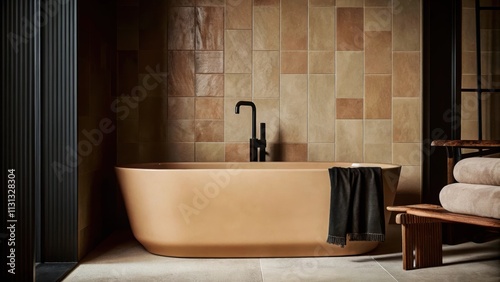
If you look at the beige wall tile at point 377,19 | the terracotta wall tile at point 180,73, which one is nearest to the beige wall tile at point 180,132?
the terracotta wall tile at point 180,73

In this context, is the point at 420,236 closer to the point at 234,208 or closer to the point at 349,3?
the point at 234,208

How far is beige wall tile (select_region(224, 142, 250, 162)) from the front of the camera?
3379 mm

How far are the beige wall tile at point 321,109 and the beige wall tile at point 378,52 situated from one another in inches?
11.8

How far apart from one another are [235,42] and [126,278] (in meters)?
1.88

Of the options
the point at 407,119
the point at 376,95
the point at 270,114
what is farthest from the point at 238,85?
the point at 407,119

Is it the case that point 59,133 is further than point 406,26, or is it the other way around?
point 406,26

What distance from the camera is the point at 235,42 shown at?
11.1 feet

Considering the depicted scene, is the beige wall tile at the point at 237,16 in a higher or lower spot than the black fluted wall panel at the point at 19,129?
higher

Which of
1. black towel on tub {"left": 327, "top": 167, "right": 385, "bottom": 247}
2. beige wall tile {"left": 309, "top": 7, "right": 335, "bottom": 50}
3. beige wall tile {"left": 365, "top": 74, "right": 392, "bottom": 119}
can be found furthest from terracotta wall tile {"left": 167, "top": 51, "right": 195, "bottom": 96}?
black towel on tub {"left": 327, "top": 167, "right": 385, "bottom": 247}

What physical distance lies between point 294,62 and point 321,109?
1.31 ft

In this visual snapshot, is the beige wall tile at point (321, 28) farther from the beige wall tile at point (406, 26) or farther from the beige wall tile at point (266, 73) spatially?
the beige wall tile at point (406, 26)

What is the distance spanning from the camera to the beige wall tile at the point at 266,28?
3.38m

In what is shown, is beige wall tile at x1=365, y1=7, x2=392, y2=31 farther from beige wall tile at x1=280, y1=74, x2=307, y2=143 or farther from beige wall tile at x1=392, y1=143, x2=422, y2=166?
beige wall tile at x1=392, y1=143, x2=422, y2=166

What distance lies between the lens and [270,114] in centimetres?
339
